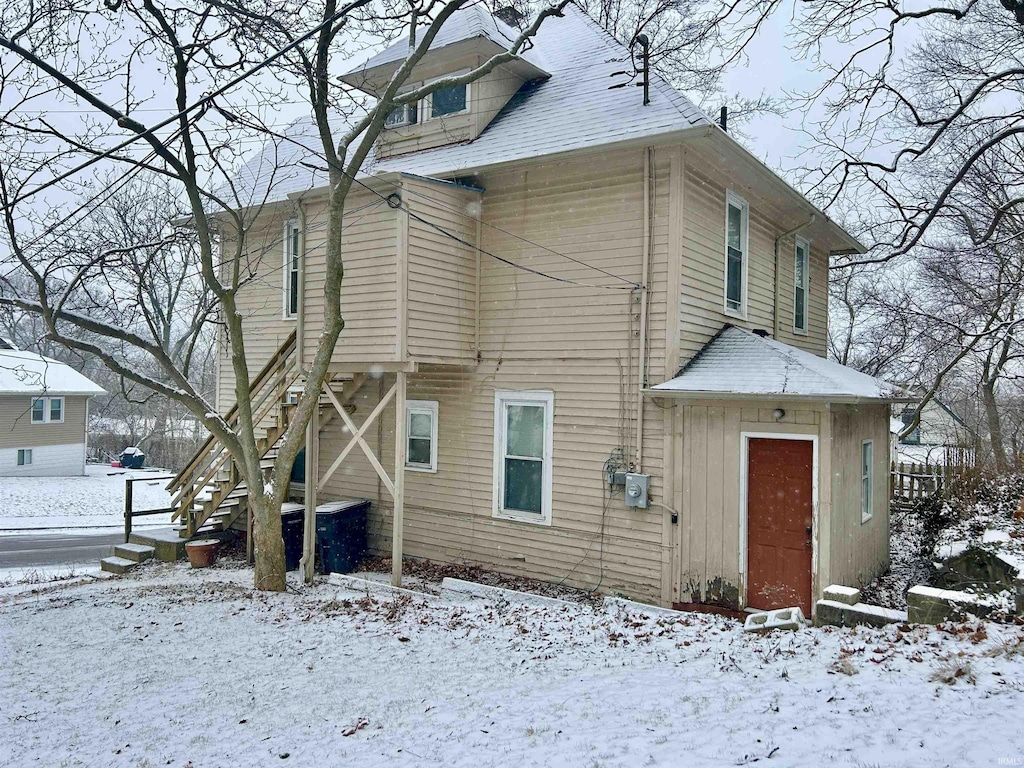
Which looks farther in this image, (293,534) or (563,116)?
(293,534)

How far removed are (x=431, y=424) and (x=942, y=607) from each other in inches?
290

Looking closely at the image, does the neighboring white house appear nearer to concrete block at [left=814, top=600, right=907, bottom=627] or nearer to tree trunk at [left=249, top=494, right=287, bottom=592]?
tree trunk at [left=249, top=494, right=287, bottom=592]

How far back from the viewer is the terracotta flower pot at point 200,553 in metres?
11.8

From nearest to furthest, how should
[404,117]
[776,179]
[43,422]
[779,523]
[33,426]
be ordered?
[779,523]
[776,179]
[404,117]
[33,426]
[43,422]

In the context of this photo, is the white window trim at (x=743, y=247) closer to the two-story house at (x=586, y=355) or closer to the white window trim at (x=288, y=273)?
the two-story house at (x=586, y=355)

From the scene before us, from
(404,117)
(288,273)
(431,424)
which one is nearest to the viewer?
(431,424)

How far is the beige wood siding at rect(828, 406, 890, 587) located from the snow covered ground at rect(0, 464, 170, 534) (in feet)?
60.1

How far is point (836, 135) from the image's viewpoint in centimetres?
1059

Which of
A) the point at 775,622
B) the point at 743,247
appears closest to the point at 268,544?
the point at 775,622

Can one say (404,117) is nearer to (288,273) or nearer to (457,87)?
(457,87)

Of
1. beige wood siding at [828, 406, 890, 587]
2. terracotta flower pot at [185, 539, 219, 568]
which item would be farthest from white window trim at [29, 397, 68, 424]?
beige wood siding at [828, 406, 890, 587]

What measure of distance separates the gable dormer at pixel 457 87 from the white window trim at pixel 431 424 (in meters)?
4.41

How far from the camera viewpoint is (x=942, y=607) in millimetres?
6219

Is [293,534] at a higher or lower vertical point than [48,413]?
lower
